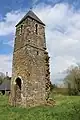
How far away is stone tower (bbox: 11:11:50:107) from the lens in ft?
53.4

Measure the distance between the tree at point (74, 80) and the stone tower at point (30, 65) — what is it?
86.2 ft

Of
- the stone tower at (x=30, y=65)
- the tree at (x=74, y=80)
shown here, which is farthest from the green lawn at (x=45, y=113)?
the tree at (x=74, y=80)

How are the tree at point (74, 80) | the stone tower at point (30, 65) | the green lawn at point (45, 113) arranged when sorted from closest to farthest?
the green lawn at point (45, 113) < the stone tower at point (30, 65) < the tree at point (74, 80)

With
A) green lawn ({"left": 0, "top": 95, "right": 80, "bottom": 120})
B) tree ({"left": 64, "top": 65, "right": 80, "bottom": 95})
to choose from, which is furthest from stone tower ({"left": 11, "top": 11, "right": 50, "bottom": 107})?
tree ({"left": 64, "top": 65, "right": 80, "bottom": 95})

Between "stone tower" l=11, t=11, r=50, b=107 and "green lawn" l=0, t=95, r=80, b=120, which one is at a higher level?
"stone tower" l=11, t=11, r=50, b=107

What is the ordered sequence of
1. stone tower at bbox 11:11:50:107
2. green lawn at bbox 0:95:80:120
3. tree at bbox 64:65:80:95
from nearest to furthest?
green lawn at bbox 0:95:80:120, stone tower at bbox 11:11:50:107, tree at bbox 64:65:80:95

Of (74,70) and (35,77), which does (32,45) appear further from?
(74,70)

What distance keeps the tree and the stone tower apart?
2627cm

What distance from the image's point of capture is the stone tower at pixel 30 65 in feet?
53.4

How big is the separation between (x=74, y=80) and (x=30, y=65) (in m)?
29.3

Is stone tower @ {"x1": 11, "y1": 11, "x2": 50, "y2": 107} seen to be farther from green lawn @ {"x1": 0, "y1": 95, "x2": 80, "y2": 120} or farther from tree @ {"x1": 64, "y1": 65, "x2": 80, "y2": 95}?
tree @ {"x1": 64, "y1": 65, "x2": 80, "y2": 95}

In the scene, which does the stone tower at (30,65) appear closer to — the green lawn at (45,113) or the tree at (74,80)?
the green lawn at (45,113)

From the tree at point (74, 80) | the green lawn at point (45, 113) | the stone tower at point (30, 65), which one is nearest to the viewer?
the green lawn at point (45, 113)

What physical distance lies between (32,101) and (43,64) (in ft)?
14.1
